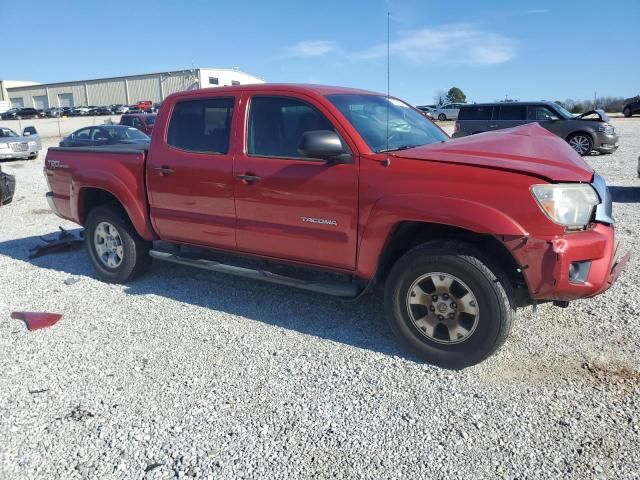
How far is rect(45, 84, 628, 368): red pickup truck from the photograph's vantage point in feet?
10.3

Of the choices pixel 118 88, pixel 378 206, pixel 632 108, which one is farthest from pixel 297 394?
pixel 118 88

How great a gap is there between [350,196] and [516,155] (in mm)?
1137

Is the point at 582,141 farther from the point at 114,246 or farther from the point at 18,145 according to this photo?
the point at 18,145

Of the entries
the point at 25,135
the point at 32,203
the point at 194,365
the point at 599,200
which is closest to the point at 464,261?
the point at 599,200

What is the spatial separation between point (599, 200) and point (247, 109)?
2.69 metres

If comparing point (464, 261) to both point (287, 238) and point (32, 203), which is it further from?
point (32, 203)

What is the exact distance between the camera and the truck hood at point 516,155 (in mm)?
3168

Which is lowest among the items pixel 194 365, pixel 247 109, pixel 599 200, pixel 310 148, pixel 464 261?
pixel 194 365

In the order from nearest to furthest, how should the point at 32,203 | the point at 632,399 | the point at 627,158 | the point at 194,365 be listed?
the point at 632,399
the point at 194,365
the point at 32,203
the point at 627,158

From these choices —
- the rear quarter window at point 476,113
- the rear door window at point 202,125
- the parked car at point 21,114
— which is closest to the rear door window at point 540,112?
the rear quarter window at point 476,113

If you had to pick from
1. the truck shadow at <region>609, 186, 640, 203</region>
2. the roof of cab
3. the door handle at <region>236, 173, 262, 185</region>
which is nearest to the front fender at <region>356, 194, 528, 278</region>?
the door handle at <region>236, 173, 262, 185</region>

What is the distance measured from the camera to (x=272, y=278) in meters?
4.21

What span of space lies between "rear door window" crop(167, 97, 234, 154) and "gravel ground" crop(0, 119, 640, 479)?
145cm

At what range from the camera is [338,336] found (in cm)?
404
